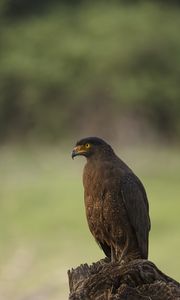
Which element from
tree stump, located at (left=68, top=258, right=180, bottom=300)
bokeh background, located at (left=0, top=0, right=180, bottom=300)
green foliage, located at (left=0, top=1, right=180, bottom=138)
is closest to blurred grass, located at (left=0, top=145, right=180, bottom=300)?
bokeh background, located at (left=0, top=0, right=180, bottom=300)

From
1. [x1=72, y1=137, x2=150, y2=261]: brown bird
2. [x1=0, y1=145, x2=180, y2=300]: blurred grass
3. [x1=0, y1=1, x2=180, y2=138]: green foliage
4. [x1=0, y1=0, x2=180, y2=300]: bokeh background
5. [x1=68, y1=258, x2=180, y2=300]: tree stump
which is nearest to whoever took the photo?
[x1=68, y1=258, x2=180, y2=300]: tree stump

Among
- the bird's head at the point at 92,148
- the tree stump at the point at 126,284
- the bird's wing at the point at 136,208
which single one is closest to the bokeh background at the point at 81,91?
the bird's wing at the point at 136,208

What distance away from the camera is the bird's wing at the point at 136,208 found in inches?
299

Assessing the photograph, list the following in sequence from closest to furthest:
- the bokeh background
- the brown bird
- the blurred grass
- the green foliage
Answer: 1. the brown bird
2. the blurred grass
3. the bokeh background
4. the green foliage

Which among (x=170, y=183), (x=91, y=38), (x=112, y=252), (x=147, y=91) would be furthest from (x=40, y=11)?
(x=112, y=252)

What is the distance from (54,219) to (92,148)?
1321cm

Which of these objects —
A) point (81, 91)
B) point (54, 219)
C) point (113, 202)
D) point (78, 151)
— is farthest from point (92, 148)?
point (81, 91)

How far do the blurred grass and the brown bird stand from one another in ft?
20.5

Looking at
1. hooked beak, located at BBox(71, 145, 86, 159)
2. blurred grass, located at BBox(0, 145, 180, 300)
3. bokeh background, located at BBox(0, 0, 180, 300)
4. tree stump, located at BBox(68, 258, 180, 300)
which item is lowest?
tree stump, located at BBox(68, 258, 180, 300)

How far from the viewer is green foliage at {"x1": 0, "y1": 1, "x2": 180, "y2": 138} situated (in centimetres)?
3459

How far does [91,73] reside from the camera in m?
36.7

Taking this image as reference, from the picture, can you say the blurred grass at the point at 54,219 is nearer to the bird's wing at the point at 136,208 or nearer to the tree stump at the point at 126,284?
the bird's wing at the point at 136,208

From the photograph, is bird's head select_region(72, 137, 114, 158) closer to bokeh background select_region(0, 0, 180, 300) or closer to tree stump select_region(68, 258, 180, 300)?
tree stump select_region(68, 258, 180, 300)

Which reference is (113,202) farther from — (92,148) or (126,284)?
(126,284)
